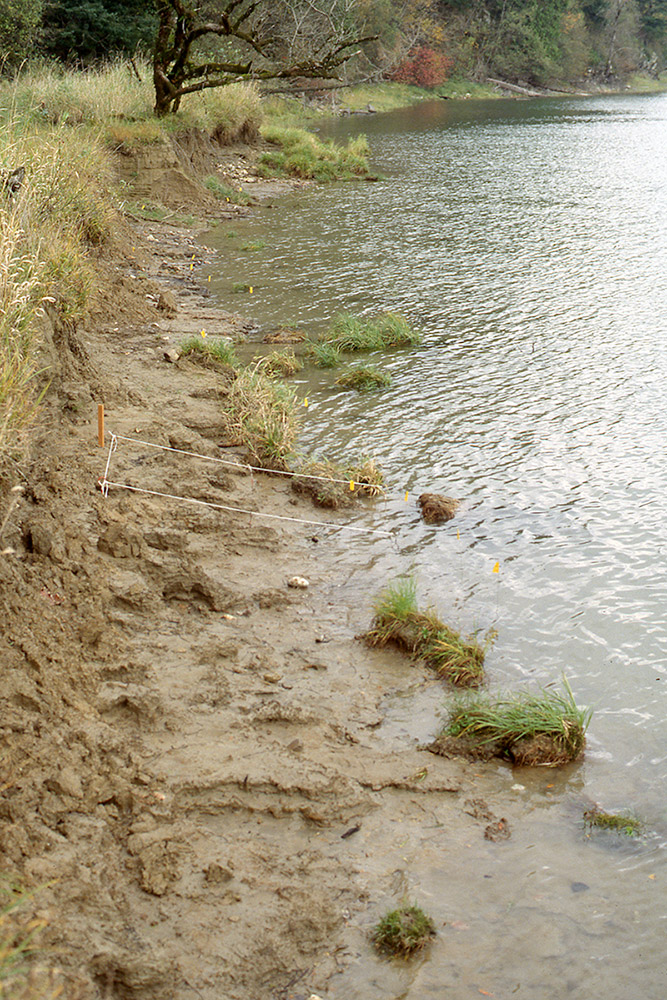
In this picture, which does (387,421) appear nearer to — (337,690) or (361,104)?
(337,690)

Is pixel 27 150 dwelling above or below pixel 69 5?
below

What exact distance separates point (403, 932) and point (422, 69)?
57800mm

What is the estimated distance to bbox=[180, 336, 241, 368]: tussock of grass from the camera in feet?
30.0

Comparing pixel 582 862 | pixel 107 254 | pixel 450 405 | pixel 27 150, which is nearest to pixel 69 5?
pixel 107 254

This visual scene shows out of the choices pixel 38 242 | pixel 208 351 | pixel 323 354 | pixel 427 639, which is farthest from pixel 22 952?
pixel 323 354

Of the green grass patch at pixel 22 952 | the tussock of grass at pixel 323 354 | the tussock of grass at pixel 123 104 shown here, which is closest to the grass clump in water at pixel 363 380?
the tussock of grass at pixel 323 354

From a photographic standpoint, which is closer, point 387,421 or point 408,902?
point 408,902

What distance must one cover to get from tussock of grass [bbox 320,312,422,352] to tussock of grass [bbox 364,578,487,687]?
18.5ft

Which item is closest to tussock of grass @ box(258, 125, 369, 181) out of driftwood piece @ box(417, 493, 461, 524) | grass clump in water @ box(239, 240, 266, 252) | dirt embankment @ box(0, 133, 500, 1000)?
grass clump in water @ box(239, 240, 266, 252)

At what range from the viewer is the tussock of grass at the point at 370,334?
1048 centimetres

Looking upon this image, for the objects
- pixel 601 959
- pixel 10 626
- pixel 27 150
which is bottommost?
pixel 601 959

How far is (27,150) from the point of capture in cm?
938

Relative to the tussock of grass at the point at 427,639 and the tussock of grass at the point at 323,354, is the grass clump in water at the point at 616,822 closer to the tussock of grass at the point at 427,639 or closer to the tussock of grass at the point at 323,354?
the tussock of grass at the point at 427,639

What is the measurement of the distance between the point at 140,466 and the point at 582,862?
409cm
